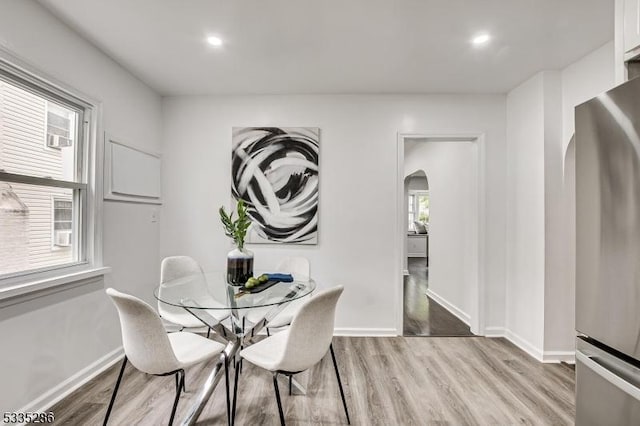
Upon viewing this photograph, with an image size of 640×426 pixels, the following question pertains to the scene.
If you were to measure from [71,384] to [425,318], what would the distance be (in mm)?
3579

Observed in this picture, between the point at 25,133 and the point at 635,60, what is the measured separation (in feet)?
10.8

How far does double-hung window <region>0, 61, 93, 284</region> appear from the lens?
188cm

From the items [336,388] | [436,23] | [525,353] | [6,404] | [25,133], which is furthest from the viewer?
[525,353]

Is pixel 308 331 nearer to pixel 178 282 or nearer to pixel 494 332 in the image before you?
pixel 178 282

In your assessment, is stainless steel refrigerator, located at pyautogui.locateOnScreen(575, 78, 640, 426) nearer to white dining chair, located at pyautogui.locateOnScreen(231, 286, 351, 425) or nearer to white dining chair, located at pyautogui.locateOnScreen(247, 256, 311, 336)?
white dining chair, located at pyautogui.locateOnScreen(231, 286, 351, 425)

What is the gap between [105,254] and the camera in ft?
8.56

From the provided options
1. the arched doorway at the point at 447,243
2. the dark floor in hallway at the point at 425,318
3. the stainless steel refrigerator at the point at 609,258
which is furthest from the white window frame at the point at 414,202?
the stainless steel refrigerator at the point at 609,258

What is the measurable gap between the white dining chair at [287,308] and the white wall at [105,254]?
1.24 m

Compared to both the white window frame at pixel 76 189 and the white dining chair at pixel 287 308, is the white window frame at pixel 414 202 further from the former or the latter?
the white window frame at pixel 76 189

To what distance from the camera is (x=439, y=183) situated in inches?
193

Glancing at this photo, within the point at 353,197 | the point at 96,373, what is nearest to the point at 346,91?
the point at 353,197

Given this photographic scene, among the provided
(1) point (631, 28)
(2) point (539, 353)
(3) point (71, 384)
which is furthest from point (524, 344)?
(3) point (71, 384)

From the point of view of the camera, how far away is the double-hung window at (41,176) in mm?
1878

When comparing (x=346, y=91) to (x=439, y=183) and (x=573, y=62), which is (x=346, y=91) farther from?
(x=439, y=183)
